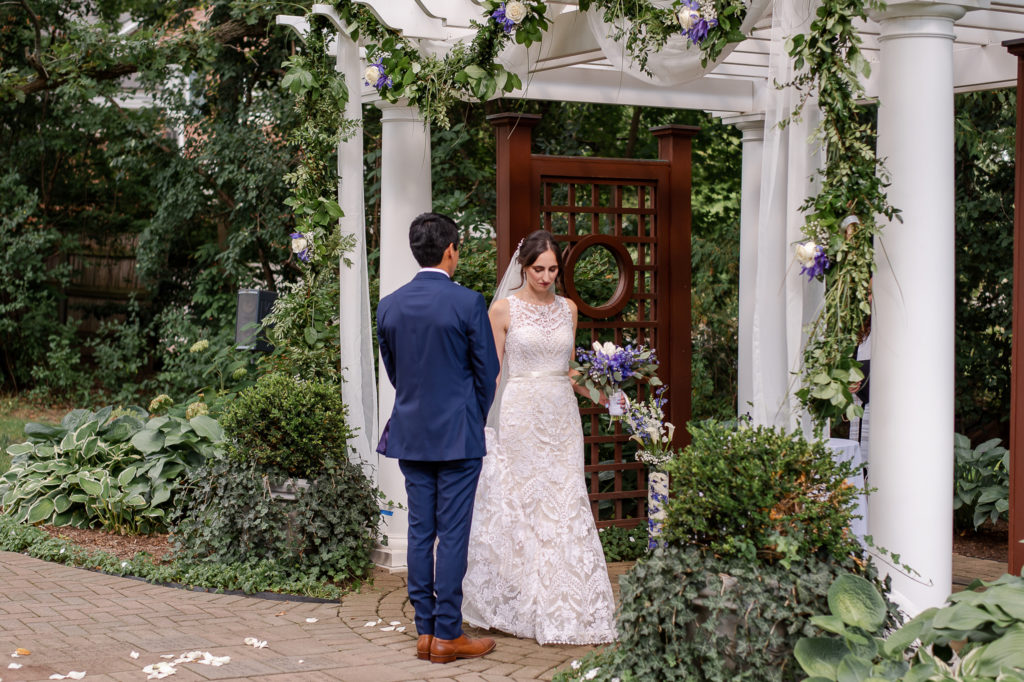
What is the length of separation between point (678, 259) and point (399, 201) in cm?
180

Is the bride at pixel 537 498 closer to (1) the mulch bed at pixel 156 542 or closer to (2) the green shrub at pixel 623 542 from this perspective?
(2) the green shrub at pixel 623 542

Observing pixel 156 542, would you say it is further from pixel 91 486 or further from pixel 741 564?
pixel 741 564

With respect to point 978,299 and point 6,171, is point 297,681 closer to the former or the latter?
point 978,299

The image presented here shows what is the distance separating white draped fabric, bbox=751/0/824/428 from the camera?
3945 millimetres

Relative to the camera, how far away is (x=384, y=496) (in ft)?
20.2

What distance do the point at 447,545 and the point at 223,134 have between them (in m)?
8.53

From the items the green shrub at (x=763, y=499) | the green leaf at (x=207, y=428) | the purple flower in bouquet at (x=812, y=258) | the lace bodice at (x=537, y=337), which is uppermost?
the purple flower in bouquet at (x=812, y=258)

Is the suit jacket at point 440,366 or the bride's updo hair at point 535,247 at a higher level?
the bride's updo hair at point 535,247

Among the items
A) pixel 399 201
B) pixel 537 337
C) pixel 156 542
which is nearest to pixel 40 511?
pixel 156 542

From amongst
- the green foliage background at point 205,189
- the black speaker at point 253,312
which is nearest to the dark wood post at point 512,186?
the black speaker at point 253,312

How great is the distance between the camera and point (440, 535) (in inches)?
183

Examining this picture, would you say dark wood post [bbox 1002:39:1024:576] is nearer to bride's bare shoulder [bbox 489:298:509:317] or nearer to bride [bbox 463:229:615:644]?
bride [bbox 463:229:615:644]

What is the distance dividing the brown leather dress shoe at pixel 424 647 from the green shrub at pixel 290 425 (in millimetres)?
1545

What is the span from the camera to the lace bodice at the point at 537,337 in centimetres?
519
